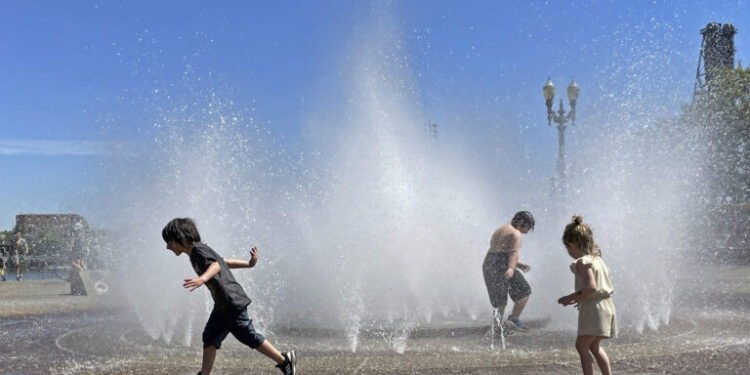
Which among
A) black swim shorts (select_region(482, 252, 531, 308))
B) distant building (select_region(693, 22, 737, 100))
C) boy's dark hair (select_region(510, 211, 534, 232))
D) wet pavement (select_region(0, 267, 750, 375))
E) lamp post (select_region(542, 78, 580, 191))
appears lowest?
wet pavement (select_region(0, 267, 750, 375))

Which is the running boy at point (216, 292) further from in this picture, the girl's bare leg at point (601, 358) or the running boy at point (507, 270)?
the running boy at point (507, 270)

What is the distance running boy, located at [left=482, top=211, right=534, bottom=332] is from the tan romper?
112 inches

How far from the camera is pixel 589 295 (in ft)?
13.3

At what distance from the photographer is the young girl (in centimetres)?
405

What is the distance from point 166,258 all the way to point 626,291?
771 cm

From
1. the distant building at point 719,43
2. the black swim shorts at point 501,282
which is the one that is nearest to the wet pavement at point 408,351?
the black swim shorts at point 501,282

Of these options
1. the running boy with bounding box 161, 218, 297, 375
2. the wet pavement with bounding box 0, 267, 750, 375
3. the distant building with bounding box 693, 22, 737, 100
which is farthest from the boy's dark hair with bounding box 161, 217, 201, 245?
the distant building with bounding box 693, 22, 737, 100

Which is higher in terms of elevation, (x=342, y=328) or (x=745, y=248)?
(x=745, y=248)

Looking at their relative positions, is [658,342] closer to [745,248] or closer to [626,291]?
[626,291]

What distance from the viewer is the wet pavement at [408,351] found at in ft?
17.6

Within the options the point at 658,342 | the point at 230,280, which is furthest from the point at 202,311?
the point at 658,342

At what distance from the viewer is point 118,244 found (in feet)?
44.4

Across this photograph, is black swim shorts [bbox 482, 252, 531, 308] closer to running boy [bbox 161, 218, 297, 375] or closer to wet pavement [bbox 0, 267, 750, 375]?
wet pavement [bbox 0, 267, 750, 375]

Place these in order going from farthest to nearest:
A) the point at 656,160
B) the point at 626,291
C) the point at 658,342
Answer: the point at 656,160 → the point at 626,291 → the point at 658,342
